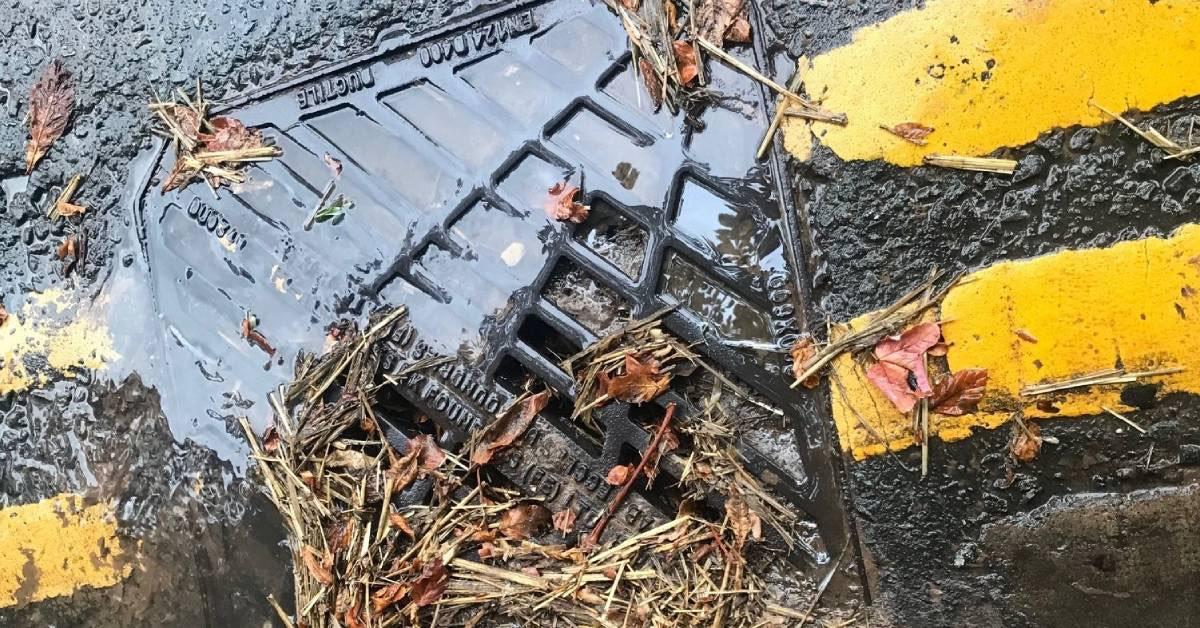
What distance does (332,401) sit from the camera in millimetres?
2383

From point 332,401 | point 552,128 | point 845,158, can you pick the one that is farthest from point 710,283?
point 332,401

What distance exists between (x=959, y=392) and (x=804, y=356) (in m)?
0.42

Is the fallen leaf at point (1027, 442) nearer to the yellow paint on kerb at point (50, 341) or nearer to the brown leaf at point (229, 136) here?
the brown leaf at point (229, 136)

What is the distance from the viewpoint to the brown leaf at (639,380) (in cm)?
220

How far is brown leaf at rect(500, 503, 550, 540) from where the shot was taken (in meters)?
2.31

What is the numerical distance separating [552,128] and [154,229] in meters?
1.43

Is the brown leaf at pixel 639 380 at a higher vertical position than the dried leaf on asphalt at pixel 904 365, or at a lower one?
lower

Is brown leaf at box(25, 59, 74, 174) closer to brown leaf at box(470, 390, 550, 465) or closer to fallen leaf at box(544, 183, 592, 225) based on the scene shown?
fallen leaf at box(544, 183, 592, 225)

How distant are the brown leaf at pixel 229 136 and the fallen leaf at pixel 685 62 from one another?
4.60ft

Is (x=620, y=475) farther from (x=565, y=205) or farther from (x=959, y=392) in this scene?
(x=959, y=392)

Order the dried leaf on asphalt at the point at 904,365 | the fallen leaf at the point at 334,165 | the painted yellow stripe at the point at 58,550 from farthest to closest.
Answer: the painted yellow stripe at the point at 58,550
the fallen leaf at the point at 334,165
the dried leaf on asphalt at the point at 904,365

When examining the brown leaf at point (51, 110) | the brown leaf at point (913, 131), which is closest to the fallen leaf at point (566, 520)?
the brown leaf at point (913, 131)

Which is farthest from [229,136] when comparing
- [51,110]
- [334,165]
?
[51,110]

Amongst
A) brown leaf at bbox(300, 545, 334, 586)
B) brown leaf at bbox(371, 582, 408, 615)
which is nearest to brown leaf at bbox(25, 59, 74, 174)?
brown leaf at bbox(300, 545, 334, 586)
